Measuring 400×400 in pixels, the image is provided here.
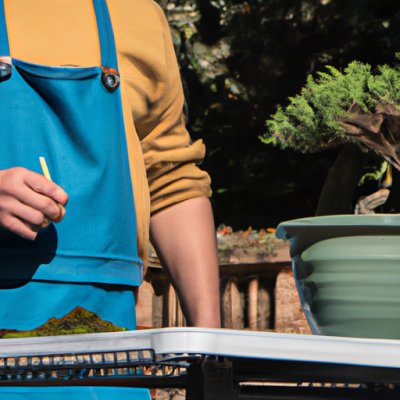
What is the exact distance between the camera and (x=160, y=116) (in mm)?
2092

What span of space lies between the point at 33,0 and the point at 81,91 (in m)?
0.21

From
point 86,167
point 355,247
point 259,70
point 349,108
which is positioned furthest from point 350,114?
point 259,70

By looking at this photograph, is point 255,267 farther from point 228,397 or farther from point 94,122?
point 228,397

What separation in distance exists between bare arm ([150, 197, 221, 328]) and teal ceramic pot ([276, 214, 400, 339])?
472mm

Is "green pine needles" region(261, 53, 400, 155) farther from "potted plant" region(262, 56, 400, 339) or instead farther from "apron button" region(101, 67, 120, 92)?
"apron button" region(101, 67, 120, 92)

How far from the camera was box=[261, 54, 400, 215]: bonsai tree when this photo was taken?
1725 millimetres

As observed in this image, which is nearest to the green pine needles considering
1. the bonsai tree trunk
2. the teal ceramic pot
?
the teal ceramic pot

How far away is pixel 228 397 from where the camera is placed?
1144 millimetres

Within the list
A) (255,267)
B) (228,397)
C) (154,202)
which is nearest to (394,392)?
(228,397)

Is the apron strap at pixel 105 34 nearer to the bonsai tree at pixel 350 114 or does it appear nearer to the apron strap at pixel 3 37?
the apron strap at pixel 3 37

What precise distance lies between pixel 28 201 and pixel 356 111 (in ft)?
1.94

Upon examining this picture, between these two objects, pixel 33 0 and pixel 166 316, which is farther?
pixel 166 316

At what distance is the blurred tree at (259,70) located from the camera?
27.2 ft

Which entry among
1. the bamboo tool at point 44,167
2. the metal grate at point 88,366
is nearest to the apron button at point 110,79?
the bamboo tool at point 44,167
